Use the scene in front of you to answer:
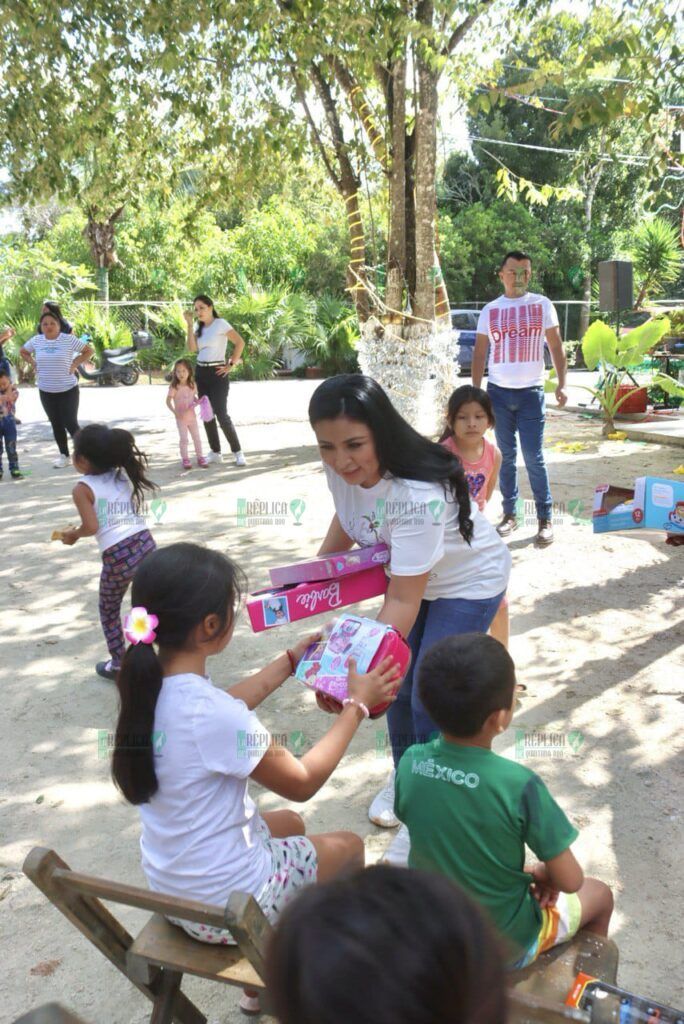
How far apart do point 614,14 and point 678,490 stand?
302 inches

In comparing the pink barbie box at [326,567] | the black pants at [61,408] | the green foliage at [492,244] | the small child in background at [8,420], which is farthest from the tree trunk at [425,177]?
the green foliage at [492,244]

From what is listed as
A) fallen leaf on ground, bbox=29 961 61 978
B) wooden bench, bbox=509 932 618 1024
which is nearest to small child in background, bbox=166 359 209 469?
fallen leaf on ground, bbox=29 961 61 978

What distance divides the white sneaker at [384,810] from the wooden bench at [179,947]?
1.07m

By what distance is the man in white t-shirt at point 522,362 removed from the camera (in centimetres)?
614

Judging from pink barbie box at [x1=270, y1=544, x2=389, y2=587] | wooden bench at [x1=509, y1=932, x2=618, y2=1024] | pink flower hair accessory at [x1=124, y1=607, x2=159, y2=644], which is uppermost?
pink flower hair accessory at [x1=124, y1=607, x2=159, y2=644]

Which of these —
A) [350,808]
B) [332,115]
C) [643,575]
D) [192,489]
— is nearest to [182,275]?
[332,115]

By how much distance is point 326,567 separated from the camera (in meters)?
2.49

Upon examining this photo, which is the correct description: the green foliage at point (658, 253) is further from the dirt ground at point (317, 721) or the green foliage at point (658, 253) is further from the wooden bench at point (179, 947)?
the wooden bench at point (179, 947)

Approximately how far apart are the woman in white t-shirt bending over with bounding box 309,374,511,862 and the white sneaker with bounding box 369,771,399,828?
0.47 metres

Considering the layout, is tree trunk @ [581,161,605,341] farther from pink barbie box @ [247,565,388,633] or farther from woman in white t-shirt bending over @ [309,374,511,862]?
pink barbie box @ [247,565,388,633]

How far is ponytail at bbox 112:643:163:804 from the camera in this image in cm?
190

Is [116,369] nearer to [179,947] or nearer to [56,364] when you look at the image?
[56,364]

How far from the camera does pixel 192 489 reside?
332 inches

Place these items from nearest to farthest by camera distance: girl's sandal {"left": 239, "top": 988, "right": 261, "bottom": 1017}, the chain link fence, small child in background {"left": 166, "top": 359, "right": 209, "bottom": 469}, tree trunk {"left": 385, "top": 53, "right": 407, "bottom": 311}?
girl's sandal {"left": 239, "top": 988, "right": 261, "bottom": 1017}, tree trunk {"left": 385, "top": 53, "right": 407, "bottom": 311}, small child in background {"left": 166, "top": 359, "right": 209, "bottom": 469}, the chain link fence
